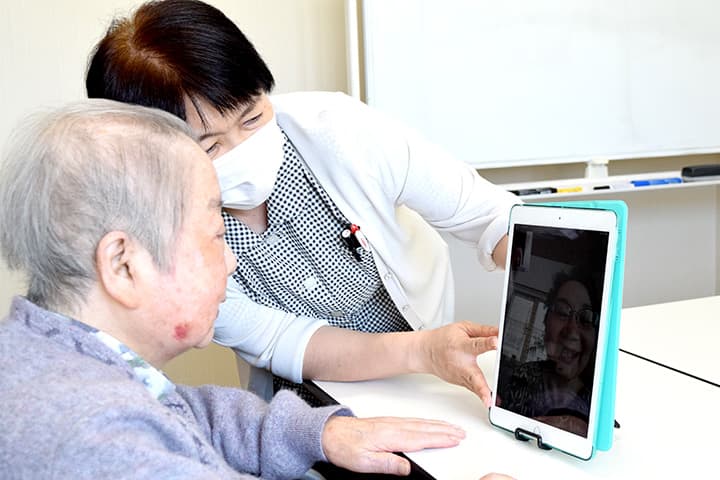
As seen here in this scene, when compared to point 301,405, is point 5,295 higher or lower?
lower

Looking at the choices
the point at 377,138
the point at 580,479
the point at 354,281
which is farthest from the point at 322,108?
the point at 580,479

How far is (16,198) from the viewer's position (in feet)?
2.30

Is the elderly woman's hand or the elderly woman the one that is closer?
the elderly woman's hand

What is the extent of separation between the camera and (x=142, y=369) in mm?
725

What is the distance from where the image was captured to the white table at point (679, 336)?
3.73 feet

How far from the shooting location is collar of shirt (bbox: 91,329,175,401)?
694mm

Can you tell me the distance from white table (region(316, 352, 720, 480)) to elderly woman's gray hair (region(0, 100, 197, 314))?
0.43 m

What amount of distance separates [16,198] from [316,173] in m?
0.58

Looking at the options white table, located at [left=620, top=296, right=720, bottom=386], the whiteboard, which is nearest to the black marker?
the whiteboard

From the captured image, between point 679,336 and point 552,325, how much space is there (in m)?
0.55

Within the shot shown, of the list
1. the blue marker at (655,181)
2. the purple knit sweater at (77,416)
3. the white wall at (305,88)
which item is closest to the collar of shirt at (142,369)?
the purple knit sweater at (77,416)

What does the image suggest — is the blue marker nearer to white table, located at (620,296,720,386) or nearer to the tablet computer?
white table, located at (620,296,720,386)

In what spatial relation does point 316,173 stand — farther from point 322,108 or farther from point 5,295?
point 5,295

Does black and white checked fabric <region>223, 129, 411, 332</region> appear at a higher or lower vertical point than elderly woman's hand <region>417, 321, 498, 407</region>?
higher
